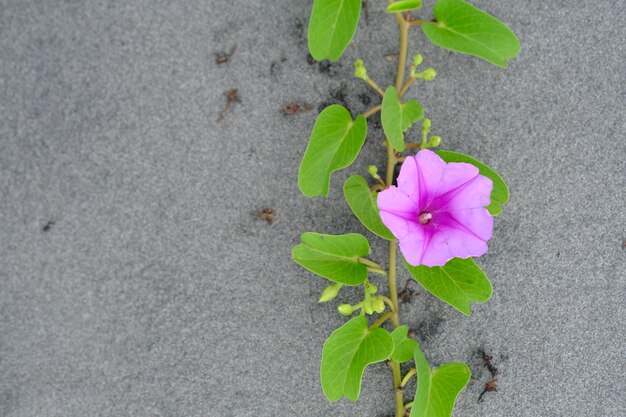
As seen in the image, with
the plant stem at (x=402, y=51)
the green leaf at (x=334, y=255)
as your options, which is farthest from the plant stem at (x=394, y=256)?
the green leaf at (x=334, y=255)

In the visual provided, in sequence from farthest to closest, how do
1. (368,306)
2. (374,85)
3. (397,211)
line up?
1. (374,85)
2. (368,306)
3. (397,211)

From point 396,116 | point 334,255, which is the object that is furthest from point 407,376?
point 396,116

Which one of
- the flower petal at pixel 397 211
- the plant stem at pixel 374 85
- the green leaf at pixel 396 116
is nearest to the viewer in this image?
the flower petal at pixel 397 211

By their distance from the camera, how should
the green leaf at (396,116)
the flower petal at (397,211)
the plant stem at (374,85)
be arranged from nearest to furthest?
→ 1. the flower petal at (397,211)
2. the green leaf at (396,116)
3. the plant stem at (374,85)

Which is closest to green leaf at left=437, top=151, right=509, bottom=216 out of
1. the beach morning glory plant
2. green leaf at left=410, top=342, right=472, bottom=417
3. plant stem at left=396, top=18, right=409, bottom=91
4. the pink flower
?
the beach morning glory plant

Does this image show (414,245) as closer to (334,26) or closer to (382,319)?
(382,319)

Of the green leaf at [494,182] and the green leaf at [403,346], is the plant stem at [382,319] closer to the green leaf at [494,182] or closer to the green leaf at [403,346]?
the green leaf at [403,346]

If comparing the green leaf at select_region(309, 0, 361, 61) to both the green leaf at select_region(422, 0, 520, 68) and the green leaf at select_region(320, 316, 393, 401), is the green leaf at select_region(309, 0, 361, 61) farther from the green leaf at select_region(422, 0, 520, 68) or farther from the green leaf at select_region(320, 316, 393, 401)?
the green leaf at select_region(320, 316, 393, 401)
